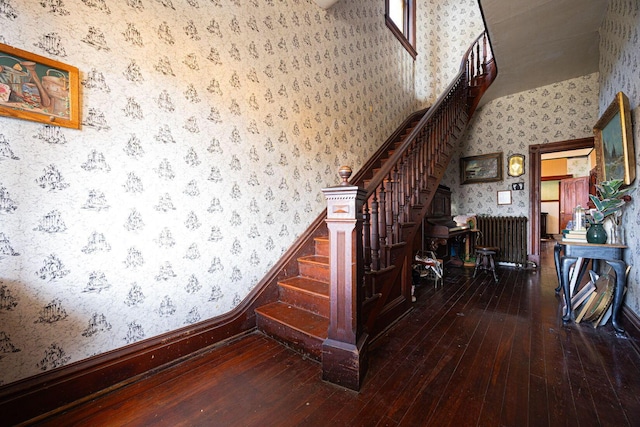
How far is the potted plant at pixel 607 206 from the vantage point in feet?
7.10

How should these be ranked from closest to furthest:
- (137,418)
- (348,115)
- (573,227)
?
(137,418) → (573,227) → (348,115)

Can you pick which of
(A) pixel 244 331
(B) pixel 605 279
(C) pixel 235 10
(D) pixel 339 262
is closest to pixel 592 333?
(B) pixel 605 279

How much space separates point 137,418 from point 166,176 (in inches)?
54.8

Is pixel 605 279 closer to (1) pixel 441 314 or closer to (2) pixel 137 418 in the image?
(1) pixel 441 314

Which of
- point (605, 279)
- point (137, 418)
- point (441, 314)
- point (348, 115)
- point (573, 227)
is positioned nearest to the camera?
point (137, 418)

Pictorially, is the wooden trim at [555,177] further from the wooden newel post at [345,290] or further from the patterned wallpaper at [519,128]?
the wooden newel post at [345,290]

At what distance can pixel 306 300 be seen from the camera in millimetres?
2221

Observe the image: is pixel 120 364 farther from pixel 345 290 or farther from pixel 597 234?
pixel 597 234

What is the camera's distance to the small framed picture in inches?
195

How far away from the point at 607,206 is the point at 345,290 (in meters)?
2.50

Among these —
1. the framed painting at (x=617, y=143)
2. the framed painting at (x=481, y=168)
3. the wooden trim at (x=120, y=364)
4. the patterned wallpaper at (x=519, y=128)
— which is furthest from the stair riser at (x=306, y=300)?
the framed painting at (x=481, y=168)

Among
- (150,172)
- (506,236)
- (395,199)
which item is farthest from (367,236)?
(506,236)

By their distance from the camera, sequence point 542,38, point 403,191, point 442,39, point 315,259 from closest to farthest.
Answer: point 403,191, point 315,259, point 542,38, point 442,39

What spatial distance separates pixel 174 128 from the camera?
1.82 metres
